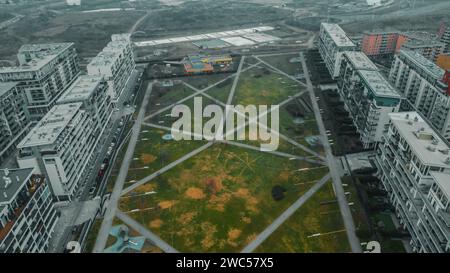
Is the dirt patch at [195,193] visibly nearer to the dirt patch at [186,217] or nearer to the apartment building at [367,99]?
the dirt patch at [186,217]

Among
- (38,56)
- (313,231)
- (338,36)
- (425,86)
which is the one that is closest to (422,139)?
(313,231)

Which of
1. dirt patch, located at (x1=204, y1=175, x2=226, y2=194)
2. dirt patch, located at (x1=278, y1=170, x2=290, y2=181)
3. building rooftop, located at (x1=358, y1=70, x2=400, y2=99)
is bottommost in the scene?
dirt patch, located at (x1=204, y1=175, x2=226, y2=194)

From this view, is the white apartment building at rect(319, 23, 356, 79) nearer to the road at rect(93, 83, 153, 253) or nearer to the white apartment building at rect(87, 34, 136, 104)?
the road at rect(93, 83, 153, 253)

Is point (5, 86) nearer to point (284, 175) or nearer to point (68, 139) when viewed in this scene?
point (68, 139)

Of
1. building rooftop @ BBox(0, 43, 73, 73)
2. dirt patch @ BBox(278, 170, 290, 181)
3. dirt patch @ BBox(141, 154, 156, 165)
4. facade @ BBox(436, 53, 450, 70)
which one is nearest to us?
dirt patch @ BBox(278, 170, 290, 181)

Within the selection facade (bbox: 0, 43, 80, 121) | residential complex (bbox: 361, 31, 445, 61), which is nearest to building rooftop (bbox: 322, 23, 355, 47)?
residential complex (bbox: 361, 31, 445, 61)
